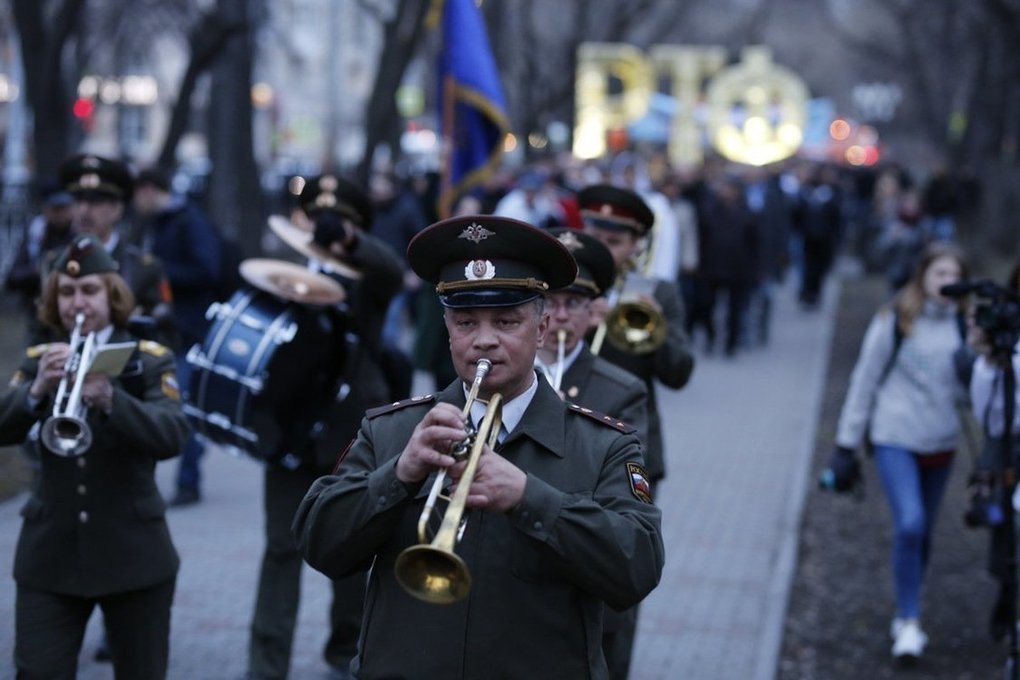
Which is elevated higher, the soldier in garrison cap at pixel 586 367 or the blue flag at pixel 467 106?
the blue flag at pixel 467 106

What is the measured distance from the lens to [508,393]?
12.6 feet

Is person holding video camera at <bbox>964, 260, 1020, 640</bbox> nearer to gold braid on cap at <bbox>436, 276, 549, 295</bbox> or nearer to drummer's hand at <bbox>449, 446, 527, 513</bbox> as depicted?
gold braid on cap at <bbox>436, 276, 549, 295</bbox>

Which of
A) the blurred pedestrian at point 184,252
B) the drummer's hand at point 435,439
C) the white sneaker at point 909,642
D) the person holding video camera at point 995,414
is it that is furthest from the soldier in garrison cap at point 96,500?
the blurred pedestrian at point 184,252

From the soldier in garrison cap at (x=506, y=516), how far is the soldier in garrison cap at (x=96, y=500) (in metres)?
1.73

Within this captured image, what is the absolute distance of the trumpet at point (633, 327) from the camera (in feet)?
21.7

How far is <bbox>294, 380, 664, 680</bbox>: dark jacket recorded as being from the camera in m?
3.64

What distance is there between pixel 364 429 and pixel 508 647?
0.66 m

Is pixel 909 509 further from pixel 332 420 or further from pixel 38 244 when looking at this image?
pixel 38 244

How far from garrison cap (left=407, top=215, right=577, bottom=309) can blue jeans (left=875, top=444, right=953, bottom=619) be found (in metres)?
4.26

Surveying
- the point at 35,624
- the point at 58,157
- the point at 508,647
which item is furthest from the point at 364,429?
the point at 58,157

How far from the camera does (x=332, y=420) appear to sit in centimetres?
692

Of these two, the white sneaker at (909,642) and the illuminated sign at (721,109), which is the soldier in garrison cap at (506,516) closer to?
the white sneaker at (909,642)

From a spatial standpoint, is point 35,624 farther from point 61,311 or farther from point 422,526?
point 422,526

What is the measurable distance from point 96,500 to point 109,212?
2.58 m
